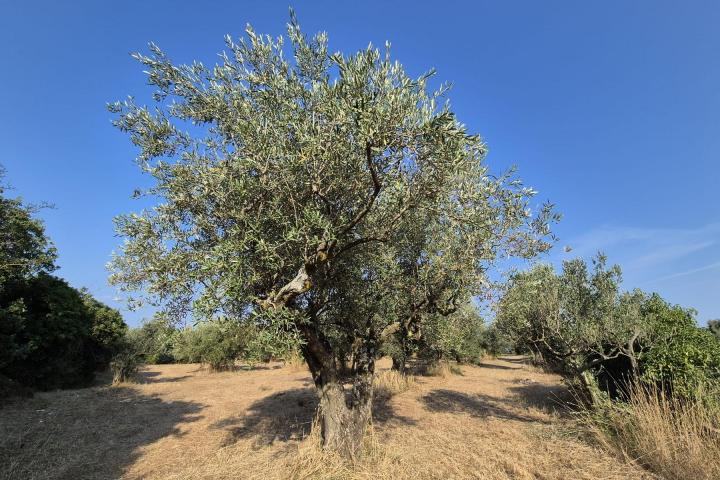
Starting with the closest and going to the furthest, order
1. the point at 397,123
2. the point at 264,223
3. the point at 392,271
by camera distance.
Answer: the point at 397,123 < the point at 264,223 < the point at 392,271

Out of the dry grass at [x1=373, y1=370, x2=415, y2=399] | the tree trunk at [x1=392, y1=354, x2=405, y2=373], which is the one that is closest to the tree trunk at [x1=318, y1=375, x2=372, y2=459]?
the dry grass at [x1=373, y1=370, x2=415, y2=399]

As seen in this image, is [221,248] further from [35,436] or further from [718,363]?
[718,363]

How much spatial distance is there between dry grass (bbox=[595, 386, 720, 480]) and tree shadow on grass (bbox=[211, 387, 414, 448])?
8.41 metres

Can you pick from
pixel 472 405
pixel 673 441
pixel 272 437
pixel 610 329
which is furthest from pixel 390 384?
pixel 673 441

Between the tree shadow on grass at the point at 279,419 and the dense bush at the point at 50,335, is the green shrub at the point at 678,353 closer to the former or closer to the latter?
the tree shadow on grass at the point at 279,419

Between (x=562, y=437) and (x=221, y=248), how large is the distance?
11.7m

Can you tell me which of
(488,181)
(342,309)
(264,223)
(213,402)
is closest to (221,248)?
(264,223)

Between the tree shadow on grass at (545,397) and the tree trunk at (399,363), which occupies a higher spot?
the tree trunk at (399,363)

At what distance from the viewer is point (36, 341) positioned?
17.8 meters

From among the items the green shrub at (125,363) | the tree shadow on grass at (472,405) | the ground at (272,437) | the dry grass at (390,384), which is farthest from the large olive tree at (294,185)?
the green shrub at (125,363)

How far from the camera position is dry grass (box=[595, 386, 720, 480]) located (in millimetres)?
6932

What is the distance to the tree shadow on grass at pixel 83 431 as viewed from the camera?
10406mm

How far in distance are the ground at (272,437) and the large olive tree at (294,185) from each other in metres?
2.64

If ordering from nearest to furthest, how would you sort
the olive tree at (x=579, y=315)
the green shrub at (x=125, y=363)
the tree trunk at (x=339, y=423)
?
1. the tree trunk at (x=339, y=423)
2. the olive tree at (x=579, y=315)
3. the green shrub at (x=125, y=363)
